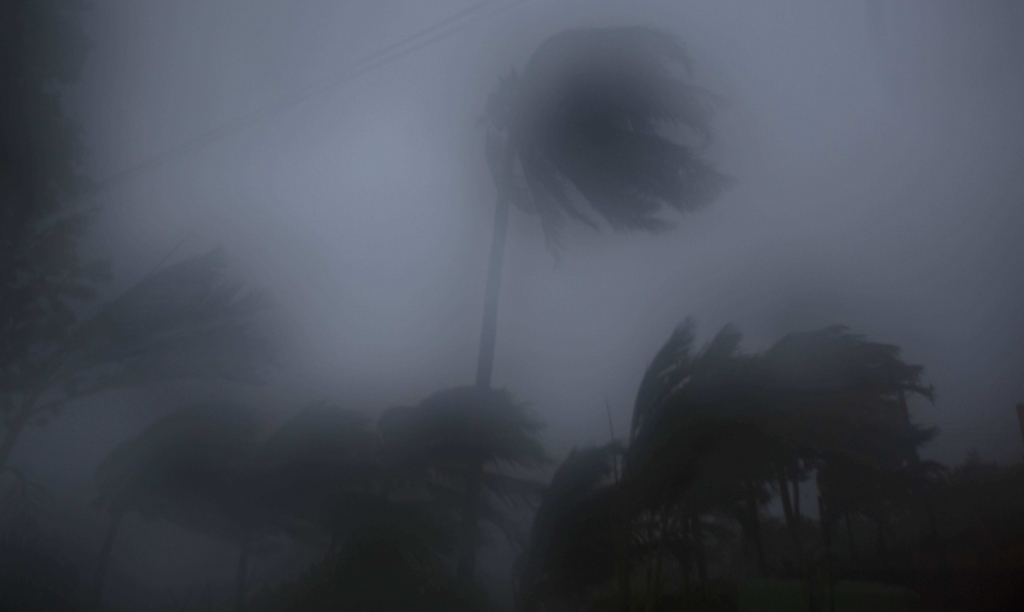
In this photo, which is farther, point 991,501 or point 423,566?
point 991,501

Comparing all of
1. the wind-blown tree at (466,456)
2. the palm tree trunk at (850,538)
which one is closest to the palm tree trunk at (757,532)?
the palm tree trunk at (850,538)

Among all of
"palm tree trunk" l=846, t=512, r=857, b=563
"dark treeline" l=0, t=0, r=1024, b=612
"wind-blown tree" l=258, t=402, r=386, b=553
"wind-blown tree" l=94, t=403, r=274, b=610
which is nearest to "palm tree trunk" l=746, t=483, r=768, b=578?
"dark treeline" l=0, t=0, r=1024, b=612

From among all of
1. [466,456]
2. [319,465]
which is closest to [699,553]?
[466,456]

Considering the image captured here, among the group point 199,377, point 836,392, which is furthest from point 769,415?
point 199,377

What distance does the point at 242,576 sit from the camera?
4.43 m

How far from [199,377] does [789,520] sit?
504cm

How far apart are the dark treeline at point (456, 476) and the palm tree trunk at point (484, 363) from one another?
22 mm

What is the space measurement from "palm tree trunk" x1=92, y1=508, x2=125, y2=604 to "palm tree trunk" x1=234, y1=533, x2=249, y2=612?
97 centimetres

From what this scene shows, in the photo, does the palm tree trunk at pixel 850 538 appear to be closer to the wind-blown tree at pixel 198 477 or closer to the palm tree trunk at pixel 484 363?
the palm tree trunk at pixel 484 363

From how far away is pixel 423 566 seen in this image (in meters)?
3.92

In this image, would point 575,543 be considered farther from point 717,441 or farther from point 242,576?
point 242,576

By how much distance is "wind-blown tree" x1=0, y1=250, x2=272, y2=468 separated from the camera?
4695mm

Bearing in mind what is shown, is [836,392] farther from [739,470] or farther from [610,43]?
[610,43]

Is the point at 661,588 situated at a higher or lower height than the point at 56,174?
lower
